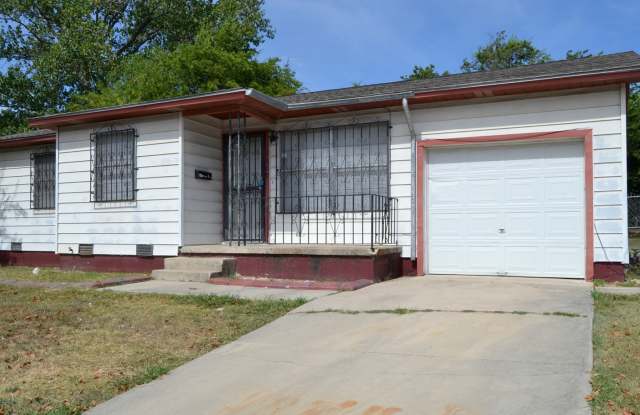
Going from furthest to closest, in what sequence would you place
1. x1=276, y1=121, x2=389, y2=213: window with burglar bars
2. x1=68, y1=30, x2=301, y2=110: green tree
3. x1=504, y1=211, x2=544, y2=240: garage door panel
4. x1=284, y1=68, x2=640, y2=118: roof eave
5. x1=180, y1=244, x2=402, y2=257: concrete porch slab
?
x1=68, y1=30, x2=301, y2=110: green tree < x1=276, y1=121, x2=389, y2=213: window with burglar bars < x1=504, y1=211, x2=544, y2=240: garage door panel < x1=180, y1=244, x2=402, y2=257: concrete porch slab < x1=284, y1=68, x2=640, y2=118: roof eave

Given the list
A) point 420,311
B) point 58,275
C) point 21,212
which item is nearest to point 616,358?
point 420,311

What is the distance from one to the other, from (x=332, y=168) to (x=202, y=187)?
2.52 m

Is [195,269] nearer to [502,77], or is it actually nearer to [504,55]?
[502,77]

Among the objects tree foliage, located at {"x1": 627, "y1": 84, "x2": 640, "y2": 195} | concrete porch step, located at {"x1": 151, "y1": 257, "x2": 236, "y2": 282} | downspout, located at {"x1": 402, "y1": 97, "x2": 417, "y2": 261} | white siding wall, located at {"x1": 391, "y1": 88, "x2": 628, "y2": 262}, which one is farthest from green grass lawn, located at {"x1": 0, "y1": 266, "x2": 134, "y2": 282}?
tree foliage, located at {"x1": 627, "y1": 84, "x2": 640, "y2": 195}

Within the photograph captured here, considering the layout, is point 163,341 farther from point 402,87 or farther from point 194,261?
point 402,87

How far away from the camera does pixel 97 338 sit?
587cm

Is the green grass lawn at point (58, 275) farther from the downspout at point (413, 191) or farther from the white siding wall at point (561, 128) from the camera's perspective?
the white siding wall at point (561, 128)

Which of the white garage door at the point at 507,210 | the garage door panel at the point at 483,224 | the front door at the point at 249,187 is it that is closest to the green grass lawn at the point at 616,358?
the white garage door at the point at 507,210

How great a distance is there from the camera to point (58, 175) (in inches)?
472

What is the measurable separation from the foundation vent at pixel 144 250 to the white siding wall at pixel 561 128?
15.1 ft

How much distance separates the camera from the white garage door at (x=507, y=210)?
29.0 feet

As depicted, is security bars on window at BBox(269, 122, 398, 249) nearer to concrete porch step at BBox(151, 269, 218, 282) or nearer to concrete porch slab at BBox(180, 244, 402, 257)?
concrete porch slab at BBox(180, 244, 402, 257)

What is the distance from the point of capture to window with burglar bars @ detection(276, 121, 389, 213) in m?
10.1

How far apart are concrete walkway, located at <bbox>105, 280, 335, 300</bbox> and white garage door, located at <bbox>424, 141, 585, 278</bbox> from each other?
2729 millimetres
